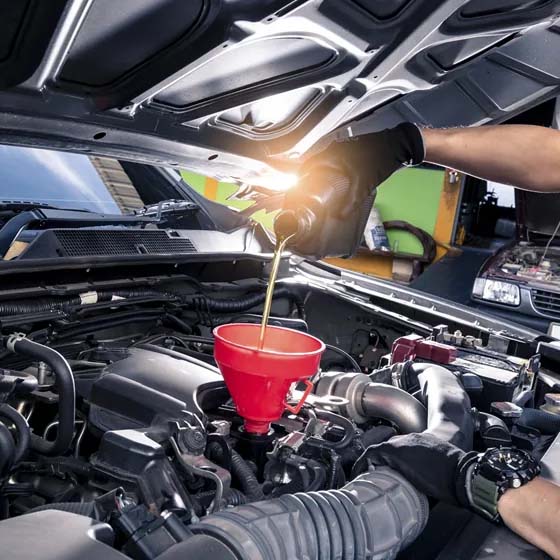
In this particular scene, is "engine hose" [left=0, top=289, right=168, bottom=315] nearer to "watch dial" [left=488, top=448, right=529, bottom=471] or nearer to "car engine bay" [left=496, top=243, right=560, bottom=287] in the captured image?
"watch dial" [left=488, top=448, right=529, bottom=471]

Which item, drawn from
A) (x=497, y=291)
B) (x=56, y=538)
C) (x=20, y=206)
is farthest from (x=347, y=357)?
(x=497, y=291)

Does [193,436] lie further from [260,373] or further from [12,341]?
[12,341]

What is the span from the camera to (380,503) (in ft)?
3.41

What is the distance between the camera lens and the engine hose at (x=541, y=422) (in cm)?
156

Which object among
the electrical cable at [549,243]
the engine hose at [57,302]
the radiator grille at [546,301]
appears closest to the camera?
the engine hose at [57,302]

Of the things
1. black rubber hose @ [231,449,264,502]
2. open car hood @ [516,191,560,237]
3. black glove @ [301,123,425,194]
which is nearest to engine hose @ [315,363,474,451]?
black rubber hose @ [231,449,264,502]

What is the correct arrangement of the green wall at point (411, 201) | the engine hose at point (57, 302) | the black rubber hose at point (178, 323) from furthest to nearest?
the green wall at point (411, 201) → the black rubber hose at point (178, 323) → the engine hose at point (57, 302)

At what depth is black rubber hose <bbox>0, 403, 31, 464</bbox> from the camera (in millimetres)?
1068

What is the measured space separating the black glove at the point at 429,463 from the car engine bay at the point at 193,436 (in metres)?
0.03

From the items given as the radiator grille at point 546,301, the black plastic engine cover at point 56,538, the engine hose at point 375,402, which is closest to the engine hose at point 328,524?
the black plastic engine cover at point 56,538

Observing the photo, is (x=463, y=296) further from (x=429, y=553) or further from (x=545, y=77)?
(x=429, y=553)

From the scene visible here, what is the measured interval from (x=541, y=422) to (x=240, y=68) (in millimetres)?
1145

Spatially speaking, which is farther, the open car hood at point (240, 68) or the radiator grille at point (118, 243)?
the radiator grille at point (118, 243)

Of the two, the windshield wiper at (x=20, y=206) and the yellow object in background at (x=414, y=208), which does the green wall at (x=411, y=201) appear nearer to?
the yellow object in background at (x=414, y=208)
